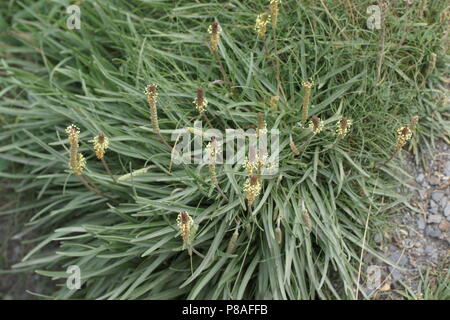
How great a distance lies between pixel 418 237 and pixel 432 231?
7 centimetres

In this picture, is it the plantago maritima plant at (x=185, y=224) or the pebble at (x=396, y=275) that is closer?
the plantago maritima plant at (x=185, y=224)

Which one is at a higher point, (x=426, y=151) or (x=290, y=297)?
(x=426, y=151)

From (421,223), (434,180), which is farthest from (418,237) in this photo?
(434,180)

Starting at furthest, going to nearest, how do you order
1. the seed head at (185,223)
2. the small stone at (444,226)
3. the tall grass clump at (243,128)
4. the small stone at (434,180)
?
1. the small stone at (434,180)
2. the small stone at (444,226)
3. the tall grass clump at (243,128)
4. the seed head at (185,223)

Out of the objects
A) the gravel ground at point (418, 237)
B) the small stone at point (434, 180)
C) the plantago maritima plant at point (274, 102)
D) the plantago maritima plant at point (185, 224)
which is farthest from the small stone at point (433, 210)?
the plantago maritima plant at point (185, 224)

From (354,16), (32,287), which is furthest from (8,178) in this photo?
(354,16)

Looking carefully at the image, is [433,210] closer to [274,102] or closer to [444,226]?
[444,226]

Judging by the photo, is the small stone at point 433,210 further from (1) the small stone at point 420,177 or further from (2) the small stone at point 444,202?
(1) the small stone at point 420,177

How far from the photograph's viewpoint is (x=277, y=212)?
2.75 metres

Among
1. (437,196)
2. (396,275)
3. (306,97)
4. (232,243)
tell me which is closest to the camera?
(306,97)

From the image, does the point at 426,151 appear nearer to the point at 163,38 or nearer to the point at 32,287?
the point at 163,38

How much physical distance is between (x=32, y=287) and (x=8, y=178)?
65 cm

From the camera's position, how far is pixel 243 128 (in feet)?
9.57

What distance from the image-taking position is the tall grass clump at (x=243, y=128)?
2.72m
